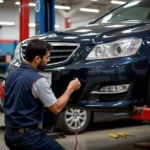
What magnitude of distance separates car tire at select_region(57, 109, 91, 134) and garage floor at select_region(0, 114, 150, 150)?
0.14 metres

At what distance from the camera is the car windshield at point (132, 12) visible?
12.5 feet

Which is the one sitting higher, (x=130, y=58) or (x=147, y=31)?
(x=147, y=31)

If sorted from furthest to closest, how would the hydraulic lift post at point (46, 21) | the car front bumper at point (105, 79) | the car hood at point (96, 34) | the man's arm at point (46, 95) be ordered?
the hydraulic lift post at point (46, 21), the car hood at point (96, 34), the car front bumper at point (105, 79), the man's arm at point (46, 95)

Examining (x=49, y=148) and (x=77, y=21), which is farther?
(x=77, y=21)

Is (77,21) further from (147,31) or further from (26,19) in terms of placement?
(147,31)

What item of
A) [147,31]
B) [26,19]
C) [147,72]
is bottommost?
[147,72]

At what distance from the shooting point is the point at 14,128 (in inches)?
102

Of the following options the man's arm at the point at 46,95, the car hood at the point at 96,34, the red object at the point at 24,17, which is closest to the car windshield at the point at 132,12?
the car hood at the point at 96,34

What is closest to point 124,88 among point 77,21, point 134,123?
point 134,123

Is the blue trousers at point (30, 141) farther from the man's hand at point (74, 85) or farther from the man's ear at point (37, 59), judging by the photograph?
the man's ear at point (37, 59)

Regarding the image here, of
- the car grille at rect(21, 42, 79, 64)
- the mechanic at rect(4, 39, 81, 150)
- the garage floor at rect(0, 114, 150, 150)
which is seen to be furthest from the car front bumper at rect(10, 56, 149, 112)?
the garage floor at rect(0, 114, 150, 150)

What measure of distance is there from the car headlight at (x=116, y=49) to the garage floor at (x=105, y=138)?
2.14 m

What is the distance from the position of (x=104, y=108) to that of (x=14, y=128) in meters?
0.80

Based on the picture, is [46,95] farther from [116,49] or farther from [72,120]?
[72,120]
